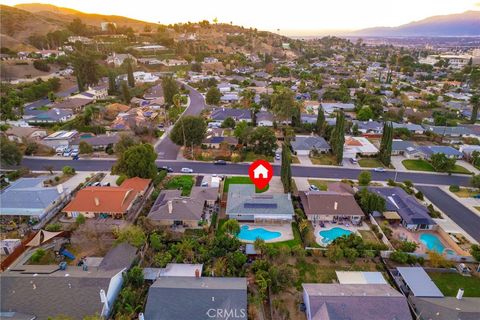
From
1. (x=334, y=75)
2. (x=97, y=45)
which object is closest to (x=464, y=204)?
(x=334, y=75)

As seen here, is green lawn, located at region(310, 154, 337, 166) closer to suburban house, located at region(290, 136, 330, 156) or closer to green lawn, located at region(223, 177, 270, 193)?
suburban house, located at region(290, 136, 330, 156)

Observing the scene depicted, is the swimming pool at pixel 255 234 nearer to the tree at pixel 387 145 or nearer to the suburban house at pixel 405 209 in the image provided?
the suburban house at pixel 405 209

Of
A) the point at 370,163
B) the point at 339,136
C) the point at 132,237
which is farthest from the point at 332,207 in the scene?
the point at 132,237

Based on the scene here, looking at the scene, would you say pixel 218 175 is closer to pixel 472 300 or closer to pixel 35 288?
pixel 35 288

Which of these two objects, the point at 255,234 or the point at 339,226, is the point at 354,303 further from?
the point at 339,226

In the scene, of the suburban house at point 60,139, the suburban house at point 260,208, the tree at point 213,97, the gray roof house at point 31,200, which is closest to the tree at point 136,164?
the gray roof house at point 31,200

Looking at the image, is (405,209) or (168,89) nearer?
(405,209)
